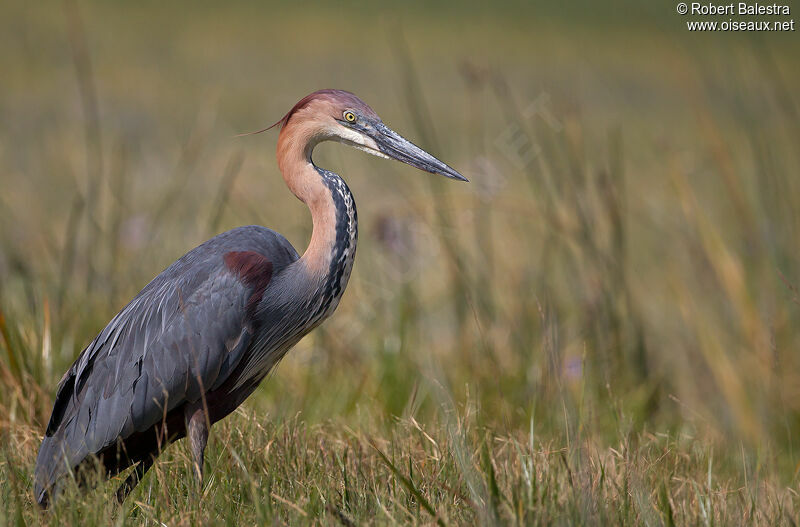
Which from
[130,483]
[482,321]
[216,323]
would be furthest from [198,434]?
[482,321]

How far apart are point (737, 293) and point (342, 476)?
2.32m

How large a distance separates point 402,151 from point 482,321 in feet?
4.82

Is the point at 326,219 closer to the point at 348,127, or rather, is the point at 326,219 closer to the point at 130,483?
the point at 348,127

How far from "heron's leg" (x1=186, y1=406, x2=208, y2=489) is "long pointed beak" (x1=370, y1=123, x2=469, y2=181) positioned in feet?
3.68

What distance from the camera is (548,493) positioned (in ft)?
8.71

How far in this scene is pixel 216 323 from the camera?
10.7 feet

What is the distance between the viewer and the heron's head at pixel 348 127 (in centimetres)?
343

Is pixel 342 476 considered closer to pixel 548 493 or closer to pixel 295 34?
pixel 548 493

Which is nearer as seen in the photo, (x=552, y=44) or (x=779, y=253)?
(x=779, y=253)

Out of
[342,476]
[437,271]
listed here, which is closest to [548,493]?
[342,476]

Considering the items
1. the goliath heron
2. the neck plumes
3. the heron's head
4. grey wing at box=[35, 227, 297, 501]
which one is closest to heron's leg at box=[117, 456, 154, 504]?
the goliath heron

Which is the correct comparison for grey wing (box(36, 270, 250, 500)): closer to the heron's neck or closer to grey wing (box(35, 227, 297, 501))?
grey wing (box(35, 227, 297, 501))

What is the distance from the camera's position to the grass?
287 centimetres

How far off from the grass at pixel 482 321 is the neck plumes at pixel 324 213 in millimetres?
532
